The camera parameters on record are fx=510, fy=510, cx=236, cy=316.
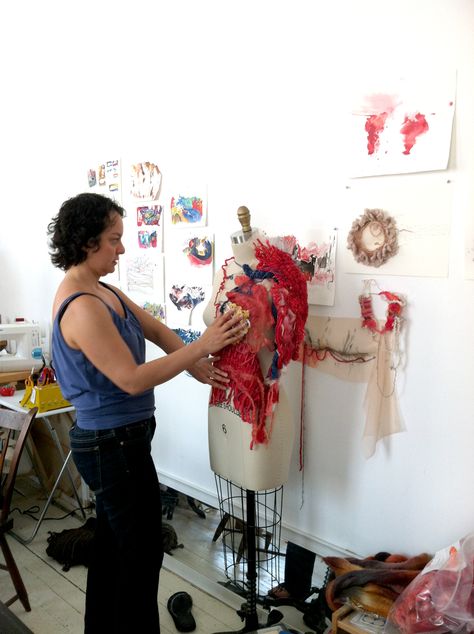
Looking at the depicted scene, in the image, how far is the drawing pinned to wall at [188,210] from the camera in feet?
7.16

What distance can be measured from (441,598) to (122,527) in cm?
89

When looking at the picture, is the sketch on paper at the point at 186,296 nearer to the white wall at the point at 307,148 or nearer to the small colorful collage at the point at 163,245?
the small colorful collage at the point at 163,245

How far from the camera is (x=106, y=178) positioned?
2.60m

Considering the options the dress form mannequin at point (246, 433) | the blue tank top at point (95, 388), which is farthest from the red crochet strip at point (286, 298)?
the blue tank top at point (95, 388)

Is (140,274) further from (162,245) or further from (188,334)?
(188,334)

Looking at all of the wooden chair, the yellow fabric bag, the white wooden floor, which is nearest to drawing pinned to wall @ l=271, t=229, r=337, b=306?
the wooden chair

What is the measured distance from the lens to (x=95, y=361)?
1.33m

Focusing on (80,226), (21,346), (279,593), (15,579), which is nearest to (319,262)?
(80,226)

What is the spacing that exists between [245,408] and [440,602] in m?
0.72

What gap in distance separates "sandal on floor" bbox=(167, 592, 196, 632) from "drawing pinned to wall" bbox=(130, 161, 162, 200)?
1.71 meters

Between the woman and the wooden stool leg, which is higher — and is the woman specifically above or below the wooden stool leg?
above

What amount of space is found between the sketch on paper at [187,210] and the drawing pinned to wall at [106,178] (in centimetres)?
42

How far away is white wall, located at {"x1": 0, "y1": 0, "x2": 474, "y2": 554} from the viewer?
1530mm

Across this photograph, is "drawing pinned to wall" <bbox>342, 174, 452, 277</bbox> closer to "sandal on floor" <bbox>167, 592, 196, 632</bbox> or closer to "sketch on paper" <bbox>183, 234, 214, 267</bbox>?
"sketch on paper" <bbox>183, 234, 214, 267</bbox>
